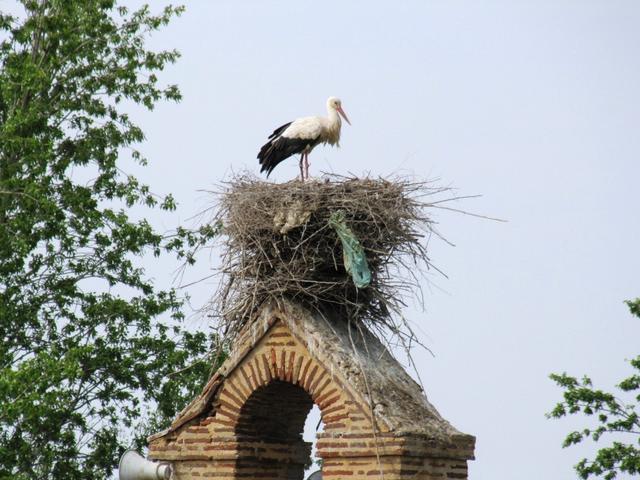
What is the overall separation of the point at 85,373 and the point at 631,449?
8211mm

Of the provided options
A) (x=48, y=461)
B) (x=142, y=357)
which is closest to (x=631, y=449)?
(x=142, y=357)

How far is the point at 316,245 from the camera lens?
36.6 feet

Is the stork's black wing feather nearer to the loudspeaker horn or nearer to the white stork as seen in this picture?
the white stork

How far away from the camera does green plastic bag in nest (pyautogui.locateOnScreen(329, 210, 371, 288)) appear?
10.8 meters

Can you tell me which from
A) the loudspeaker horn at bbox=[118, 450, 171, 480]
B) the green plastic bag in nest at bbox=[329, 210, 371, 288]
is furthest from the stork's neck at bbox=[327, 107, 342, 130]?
the loudspeaker horn at bbox=[118, 450, 171, 480]

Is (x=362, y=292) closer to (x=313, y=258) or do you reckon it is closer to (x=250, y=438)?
(x=313, y=258)

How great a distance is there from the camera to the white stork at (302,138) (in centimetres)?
1305

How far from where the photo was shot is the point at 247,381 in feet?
35.9

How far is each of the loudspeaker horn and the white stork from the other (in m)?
3.25

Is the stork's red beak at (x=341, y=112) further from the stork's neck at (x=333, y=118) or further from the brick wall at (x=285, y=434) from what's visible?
the brick wall at (x=285, y=434)

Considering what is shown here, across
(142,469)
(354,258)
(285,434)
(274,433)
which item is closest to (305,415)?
(285,434)

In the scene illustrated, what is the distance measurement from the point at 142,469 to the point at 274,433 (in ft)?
3.82

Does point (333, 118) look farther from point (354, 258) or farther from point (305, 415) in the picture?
point (305, 415)

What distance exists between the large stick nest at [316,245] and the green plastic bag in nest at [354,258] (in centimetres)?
16
